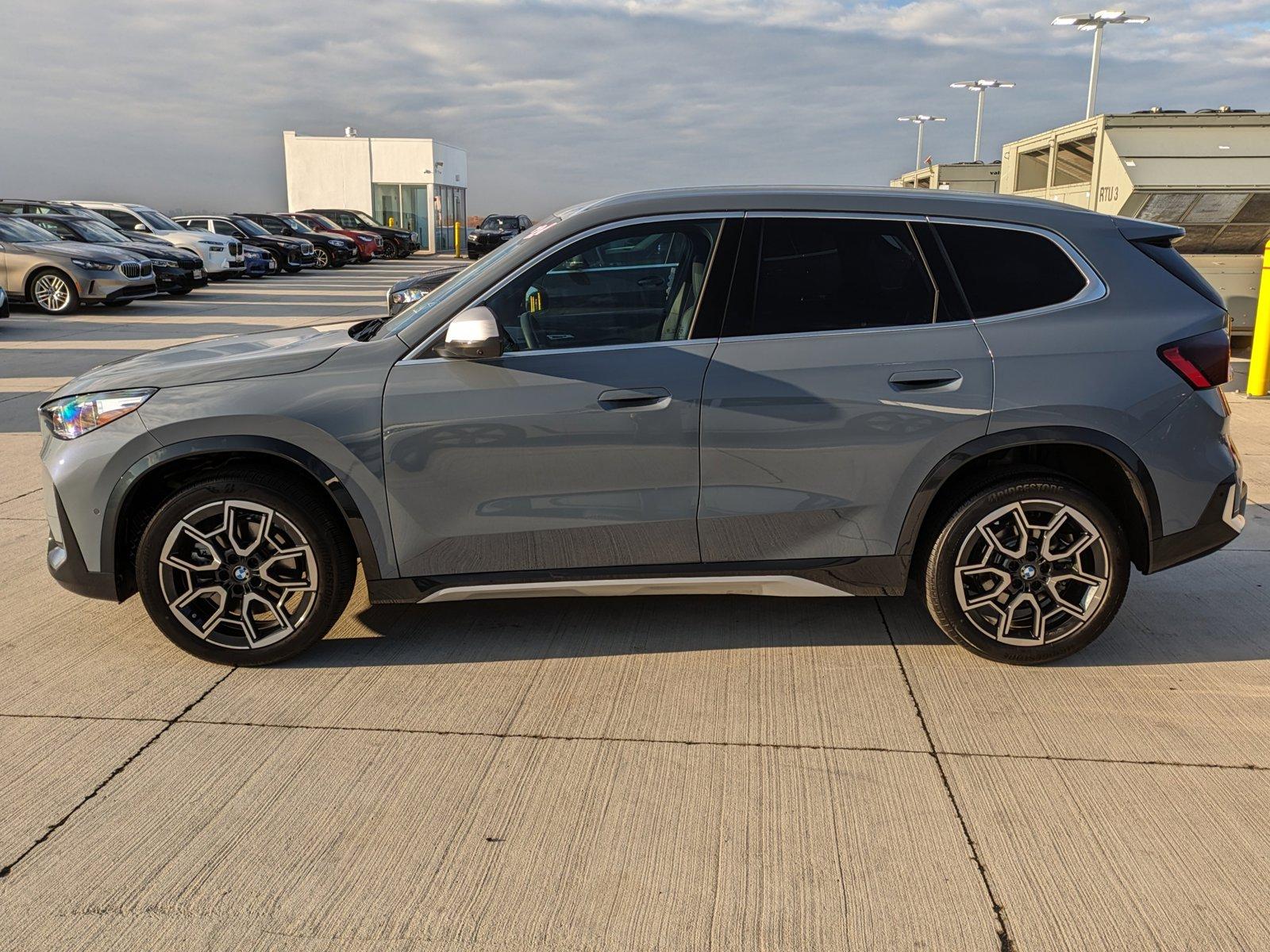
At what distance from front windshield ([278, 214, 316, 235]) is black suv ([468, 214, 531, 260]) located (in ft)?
18.8

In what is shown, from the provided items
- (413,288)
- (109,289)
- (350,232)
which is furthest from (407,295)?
(350,232)

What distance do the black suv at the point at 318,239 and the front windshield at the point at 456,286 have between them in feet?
96.6

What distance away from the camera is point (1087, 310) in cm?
392

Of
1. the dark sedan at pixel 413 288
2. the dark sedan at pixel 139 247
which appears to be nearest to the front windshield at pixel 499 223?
the dark sedan at pixel 139 247

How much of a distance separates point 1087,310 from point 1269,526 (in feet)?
9.27

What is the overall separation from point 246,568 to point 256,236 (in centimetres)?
2817

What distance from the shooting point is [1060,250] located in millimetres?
4008

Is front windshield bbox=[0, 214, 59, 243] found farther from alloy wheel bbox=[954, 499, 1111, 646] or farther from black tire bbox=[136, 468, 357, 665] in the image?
alloy wheel bbox=[954, 499, 1111, 646]

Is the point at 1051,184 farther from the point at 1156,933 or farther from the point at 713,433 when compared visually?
the point at 1156,933

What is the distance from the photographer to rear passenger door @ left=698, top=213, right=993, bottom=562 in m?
3.82

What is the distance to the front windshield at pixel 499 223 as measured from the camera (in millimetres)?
40562

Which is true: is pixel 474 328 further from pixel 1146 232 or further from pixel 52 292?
pixel 52 292

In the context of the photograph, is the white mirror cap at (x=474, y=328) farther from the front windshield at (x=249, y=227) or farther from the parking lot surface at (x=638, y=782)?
the front windshield at (x=249, y=227)

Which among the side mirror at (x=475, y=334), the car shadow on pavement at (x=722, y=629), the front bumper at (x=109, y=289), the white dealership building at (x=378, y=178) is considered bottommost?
the car shadow on pavement at (x=722, y=629)
